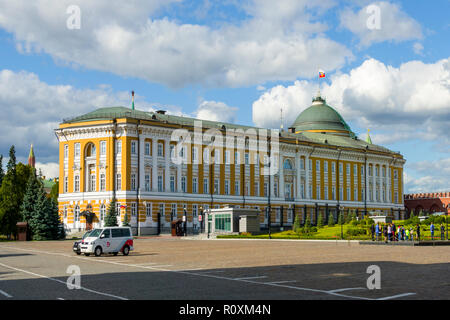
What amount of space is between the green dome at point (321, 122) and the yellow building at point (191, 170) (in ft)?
20.3

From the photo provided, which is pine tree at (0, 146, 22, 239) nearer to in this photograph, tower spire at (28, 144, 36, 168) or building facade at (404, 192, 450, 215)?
building facade at (404, 192, 450, 215)

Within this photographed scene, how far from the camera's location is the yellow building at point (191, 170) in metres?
73.3

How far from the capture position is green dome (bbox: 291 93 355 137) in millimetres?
108688

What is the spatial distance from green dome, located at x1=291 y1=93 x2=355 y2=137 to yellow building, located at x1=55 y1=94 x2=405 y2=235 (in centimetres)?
620

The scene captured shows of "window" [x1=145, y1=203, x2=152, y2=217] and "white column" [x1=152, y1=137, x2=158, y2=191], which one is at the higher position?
"white column" [x1=152, y1=137, x2=158, y2=191]

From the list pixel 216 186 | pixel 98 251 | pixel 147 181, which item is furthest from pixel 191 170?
pixel 98 251

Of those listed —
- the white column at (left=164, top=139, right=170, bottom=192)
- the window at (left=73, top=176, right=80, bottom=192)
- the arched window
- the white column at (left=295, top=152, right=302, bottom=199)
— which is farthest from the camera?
the white column at (left=295, top=152, right=302, bottom=199)

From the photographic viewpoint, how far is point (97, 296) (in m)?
14.8

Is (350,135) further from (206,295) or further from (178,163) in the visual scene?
(206,295)

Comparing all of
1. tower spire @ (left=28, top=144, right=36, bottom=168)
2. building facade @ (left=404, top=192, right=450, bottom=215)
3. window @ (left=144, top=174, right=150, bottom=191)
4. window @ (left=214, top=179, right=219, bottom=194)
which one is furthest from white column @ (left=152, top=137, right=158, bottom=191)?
tower spire @ (left=28, top=144, right=36, bottom=168)

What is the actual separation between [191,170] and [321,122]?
3840 centimetres

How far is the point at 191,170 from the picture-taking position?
260 feet

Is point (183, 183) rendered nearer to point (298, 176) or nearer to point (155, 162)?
point (155, 162)

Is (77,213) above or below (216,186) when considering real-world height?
below
